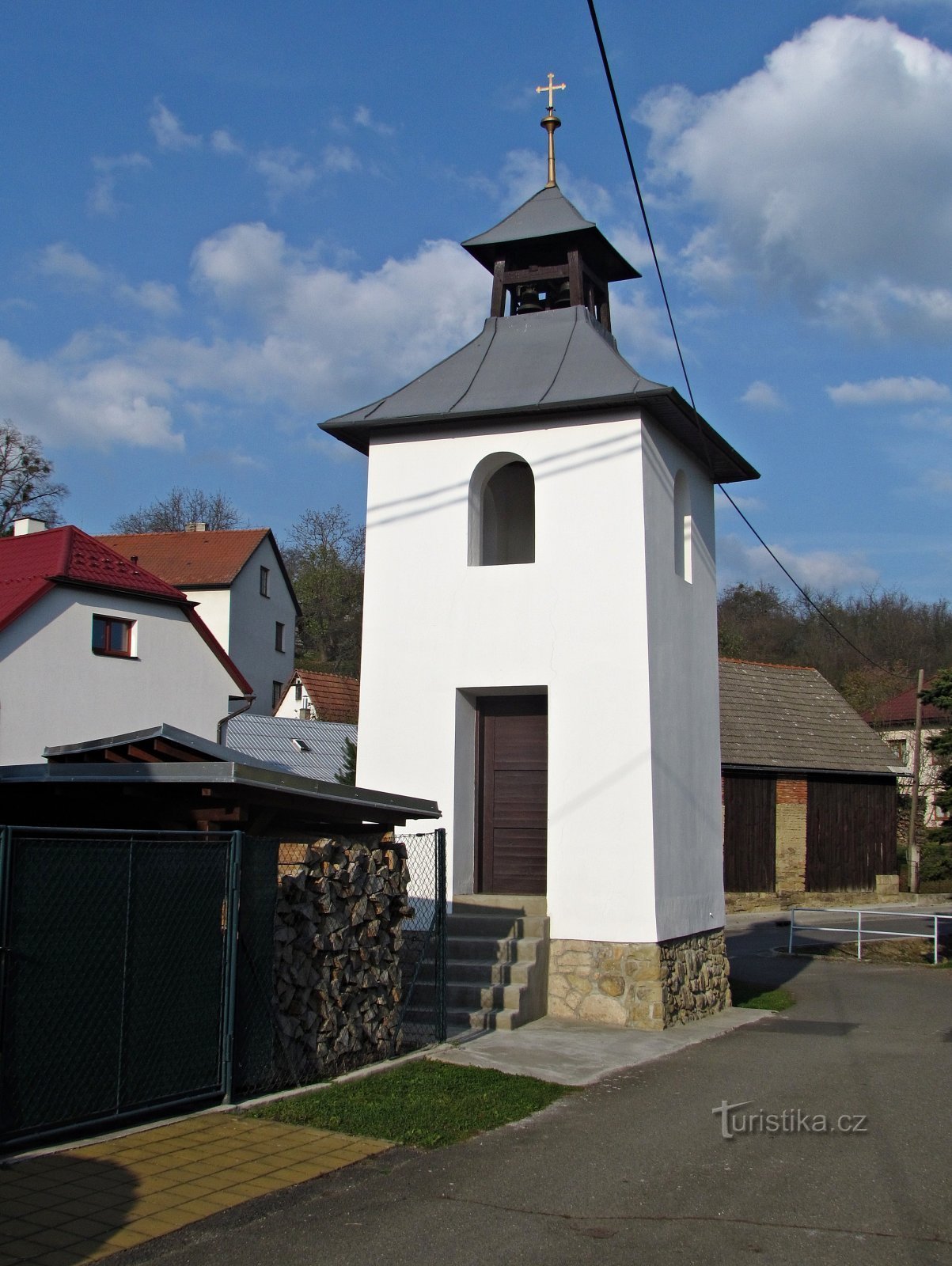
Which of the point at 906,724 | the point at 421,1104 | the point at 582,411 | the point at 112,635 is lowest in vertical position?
the point at 421,1104

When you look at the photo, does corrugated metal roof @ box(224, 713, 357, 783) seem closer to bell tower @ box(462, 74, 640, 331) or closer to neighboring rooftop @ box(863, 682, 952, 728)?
bell tower @ box(462, 74, 640, 331)

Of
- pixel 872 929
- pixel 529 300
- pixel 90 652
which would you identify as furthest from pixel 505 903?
pixel 872 929

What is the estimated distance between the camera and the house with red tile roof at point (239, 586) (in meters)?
40.4

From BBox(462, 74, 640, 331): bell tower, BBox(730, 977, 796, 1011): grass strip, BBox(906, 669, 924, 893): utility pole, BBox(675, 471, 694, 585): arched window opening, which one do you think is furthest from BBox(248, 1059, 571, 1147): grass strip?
BBox(906, 669, 924, 893): utility pole

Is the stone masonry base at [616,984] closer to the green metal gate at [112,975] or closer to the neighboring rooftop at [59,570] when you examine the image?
Result: the green metal gate at [112,975]

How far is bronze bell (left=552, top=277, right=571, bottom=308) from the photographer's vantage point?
1531 cm

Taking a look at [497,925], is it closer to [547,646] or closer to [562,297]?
[547,646]

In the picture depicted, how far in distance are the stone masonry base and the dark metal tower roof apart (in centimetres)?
803

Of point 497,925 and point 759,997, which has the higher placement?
point 497,925

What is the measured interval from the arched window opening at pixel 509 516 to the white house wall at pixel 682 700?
1727 millimetres

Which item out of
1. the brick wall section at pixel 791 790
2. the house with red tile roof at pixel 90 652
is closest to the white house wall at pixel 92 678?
the house with red tile roof at pixel 90 652

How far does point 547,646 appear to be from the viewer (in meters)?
12.8

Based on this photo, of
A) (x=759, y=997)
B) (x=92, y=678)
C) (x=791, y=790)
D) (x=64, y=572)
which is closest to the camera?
(x=759, y=997)

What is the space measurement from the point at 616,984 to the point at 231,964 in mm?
5354
